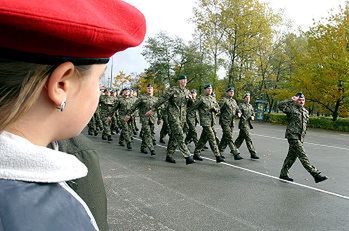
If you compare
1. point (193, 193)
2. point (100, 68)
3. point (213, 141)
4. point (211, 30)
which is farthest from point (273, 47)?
point (100, 68)

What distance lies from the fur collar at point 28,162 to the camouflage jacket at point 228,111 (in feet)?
33.9

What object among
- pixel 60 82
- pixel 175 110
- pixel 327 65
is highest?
pixel 327 65

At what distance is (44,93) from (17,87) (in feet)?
0.17

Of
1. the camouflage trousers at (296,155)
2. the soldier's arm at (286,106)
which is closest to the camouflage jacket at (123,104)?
the soldier's arm at (286,106)

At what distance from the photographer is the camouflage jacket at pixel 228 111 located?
11094 mm

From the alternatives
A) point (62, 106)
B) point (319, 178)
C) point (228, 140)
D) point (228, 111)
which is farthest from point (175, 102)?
point (62, 106)

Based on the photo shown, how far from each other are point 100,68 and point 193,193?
5.46 metres

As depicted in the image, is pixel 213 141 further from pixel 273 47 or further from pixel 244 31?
pixel 273 47

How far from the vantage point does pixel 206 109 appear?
33.7ft

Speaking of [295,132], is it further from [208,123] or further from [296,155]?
[208,123]

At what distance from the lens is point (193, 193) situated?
6.16 meters

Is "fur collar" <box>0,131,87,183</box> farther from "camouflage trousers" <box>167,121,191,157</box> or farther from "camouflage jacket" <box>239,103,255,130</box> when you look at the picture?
"camouflage jacket" <box>239,103,255,130</box>

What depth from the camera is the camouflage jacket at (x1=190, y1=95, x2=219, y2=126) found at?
1016 centimetres

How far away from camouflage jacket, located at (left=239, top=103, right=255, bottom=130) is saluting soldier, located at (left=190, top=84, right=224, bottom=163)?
1.09 meters
